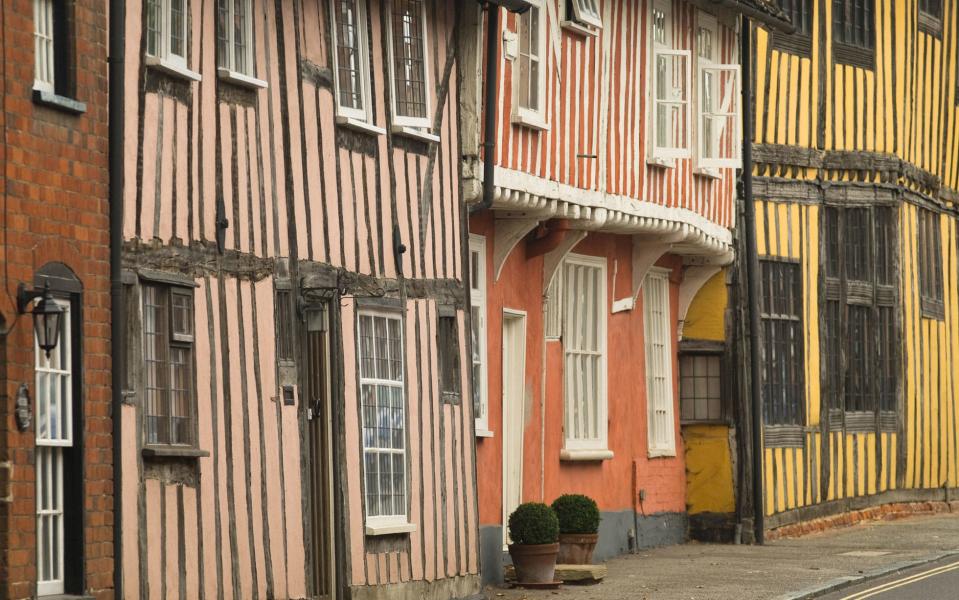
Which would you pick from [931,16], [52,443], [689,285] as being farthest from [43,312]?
[931,16]

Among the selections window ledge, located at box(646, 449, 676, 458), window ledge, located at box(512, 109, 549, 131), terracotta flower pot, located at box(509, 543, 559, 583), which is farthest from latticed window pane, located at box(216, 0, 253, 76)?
window ledge, located at box(646, 449, 676, 458)

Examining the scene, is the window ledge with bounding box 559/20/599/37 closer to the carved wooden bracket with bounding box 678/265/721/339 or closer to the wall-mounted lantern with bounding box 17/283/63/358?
the carved wooden bracket with bounding box 678/265/721/339

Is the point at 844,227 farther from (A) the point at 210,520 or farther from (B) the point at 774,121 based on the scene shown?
(A) the point at 210,520

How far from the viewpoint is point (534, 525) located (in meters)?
18.0

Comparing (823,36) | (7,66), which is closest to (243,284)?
(7,66)

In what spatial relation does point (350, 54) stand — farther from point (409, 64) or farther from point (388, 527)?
point (388, 527)

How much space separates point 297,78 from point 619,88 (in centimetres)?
711

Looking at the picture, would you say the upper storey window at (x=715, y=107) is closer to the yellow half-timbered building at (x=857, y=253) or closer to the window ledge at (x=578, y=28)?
the yellow half-timbered building at (x=857, y=253)

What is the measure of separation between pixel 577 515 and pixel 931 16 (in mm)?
13958

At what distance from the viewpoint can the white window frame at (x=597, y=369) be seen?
21.4 meters

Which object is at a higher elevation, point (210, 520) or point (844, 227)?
point (844, 227)

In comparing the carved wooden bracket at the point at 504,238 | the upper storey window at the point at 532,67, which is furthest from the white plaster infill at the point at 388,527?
the upper storey window at the point at 532,67

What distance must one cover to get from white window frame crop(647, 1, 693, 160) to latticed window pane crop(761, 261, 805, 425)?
3795mm

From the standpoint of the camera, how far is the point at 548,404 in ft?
68.2
